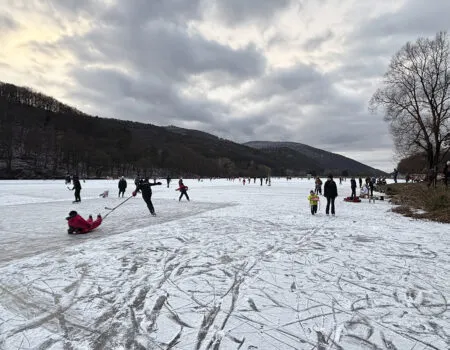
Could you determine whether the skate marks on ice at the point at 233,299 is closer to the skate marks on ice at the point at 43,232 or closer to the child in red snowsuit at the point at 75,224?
the skate marks on ice at the point at 43,232

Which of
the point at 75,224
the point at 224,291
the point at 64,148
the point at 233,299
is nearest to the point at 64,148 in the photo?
the point at 64,148

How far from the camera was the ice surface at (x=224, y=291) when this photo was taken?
273cm

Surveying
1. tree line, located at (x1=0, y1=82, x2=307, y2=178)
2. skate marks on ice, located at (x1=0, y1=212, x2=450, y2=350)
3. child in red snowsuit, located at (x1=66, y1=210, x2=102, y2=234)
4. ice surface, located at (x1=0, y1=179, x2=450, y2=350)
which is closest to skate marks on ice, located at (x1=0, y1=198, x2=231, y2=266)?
ice surface, located at (x1=0, y1=179, x2=450, y2=350)

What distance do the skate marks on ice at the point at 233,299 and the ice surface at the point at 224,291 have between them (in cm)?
1

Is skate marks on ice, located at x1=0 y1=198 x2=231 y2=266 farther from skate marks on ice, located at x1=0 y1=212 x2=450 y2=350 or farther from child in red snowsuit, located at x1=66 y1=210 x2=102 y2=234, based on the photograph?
skate marks on ice, located at x1=0 y1=212 x2=450 y2=350

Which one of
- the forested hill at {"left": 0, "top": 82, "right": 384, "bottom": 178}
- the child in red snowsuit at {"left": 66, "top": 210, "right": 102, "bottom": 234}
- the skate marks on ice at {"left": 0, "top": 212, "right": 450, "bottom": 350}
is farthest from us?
the forested hill at {"left": 0, "top": 82, "right": 384, "bottom": 178}

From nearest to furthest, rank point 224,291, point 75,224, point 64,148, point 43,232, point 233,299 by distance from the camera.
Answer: point 233,299 → point 224,291 → point 75,224 → point 43,232 → point 64,148

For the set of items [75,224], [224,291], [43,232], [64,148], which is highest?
[64,148]

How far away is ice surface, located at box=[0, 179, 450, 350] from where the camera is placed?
2730 mm

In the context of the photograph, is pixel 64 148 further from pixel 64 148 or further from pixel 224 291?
pixel 224 291

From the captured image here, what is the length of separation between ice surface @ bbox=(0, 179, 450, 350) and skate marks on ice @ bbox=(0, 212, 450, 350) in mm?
14

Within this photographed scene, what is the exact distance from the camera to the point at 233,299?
351cm

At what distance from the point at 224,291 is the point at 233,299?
0.28 m

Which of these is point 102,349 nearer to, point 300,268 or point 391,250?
point 300,268
